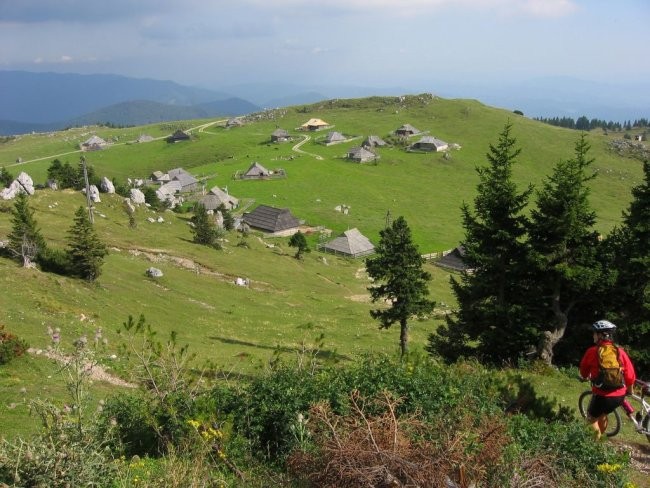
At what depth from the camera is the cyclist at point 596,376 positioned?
1155 cm

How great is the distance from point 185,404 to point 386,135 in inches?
6271

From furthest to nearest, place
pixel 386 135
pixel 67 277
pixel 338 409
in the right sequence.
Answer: pixel 386 135 < pixel 67 277 < pixel 338 409

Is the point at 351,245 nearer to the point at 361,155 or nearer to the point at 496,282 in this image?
the point at 496,282

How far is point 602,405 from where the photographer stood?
11.8 metres

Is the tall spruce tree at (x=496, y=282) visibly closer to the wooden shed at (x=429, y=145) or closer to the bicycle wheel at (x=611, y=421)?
the bicycle wheel at (x=611, y=421)

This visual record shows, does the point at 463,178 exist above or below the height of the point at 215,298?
above

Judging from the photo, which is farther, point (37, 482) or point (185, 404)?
point (185, 404)

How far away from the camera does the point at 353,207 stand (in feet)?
336

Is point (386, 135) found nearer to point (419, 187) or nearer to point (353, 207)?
point (419, 187)

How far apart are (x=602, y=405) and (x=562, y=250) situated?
535 inches

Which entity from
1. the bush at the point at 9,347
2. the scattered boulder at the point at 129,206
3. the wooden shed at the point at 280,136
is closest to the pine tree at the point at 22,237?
the bush at the point at 9,347

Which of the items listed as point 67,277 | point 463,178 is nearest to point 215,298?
point 67,277

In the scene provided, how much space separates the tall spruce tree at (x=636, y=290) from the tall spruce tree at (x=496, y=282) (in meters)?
4.12

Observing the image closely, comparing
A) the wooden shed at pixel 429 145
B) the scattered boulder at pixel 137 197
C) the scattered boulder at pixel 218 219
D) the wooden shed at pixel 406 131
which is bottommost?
the scattered boulder at pixel 218 219
